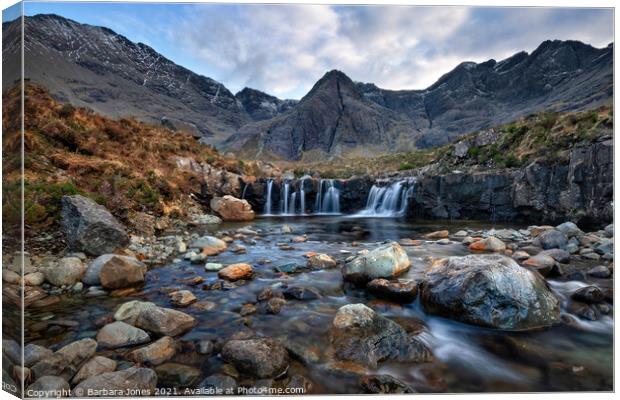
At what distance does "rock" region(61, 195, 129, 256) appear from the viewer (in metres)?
5.25

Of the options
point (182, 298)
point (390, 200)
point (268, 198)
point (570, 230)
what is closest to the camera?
point (182, 298)

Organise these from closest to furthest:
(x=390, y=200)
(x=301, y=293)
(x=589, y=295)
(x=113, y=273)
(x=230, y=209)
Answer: (x=589, y=295) < (x=301, y=293) < (x=113, y=273) < (x=230, y=209) < (x=390, y=200)

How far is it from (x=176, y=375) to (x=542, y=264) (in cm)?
567

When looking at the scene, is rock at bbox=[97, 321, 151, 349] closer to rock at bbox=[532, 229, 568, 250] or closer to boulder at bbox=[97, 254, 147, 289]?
boulder at bbox=[97, 254, 147, 289]

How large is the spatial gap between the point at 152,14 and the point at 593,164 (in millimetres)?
11042

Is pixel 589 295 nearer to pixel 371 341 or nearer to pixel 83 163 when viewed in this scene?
pixel 371 341

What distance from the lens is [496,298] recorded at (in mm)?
3062

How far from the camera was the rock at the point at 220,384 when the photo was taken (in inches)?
81.3

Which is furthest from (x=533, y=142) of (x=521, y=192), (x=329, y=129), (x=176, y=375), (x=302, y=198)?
(x=329, y=129)

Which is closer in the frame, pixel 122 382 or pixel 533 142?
pixel 122 382

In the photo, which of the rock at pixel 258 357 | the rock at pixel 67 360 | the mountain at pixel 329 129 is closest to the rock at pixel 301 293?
the rock at pixel 258 357

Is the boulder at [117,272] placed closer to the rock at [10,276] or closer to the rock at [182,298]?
the rock at [182,298]

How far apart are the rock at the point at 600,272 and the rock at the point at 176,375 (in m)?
5.53

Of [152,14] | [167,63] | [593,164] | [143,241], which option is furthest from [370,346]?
[593,164]
